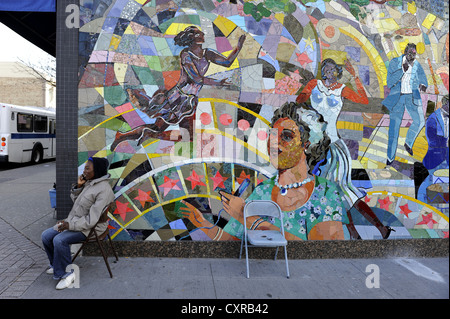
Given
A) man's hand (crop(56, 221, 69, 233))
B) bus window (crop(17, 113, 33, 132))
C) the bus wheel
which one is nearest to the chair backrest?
man's hand (crop(56, 221, 69, 233))

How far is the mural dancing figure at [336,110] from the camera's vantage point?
Result: 15.7 feet

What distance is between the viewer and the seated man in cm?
374

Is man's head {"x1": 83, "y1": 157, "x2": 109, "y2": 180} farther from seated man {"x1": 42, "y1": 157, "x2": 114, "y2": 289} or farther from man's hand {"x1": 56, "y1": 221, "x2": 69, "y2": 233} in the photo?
man's hand {"x1": 56, "y1": 221, "x2": 69, "y2": 233}

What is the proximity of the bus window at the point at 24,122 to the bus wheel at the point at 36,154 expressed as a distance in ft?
3.54

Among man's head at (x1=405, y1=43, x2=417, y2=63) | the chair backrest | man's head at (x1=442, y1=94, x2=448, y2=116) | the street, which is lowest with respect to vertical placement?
the street

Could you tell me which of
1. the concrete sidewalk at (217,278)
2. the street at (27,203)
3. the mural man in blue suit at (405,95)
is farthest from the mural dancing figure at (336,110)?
the street at (27,203)

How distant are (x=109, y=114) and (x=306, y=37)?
10.1 ft

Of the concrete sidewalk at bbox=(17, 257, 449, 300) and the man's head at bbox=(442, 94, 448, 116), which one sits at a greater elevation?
the man's head at bbox=(442, 94, 448, 116)

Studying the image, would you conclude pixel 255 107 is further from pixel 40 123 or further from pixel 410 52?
pixel 40 123

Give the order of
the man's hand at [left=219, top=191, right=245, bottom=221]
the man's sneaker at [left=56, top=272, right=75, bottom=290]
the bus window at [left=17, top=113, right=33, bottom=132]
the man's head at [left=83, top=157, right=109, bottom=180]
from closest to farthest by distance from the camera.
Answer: the man's sneaker at [left=56, top=272, right=75, bottom=290] → the man's head at [left=83, top=157, right=109, bottom=180] → the man's hand at [left=219, top=191, right=245, bottom=221] → the bus window at [left=17, top=113, right=33, bottom=132]

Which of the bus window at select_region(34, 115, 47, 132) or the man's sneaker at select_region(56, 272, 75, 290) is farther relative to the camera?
the bus window at select_region(34, 115, 47, 132)

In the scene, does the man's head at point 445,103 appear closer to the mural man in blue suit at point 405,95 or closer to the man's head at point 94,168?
the mural man in blue suit at point 405,95

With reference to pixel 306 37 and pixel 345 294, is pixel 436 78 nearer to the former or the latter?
pixel 306 37

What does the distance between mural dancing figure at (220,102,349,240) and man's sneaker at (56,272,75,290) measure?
7.99 feet
